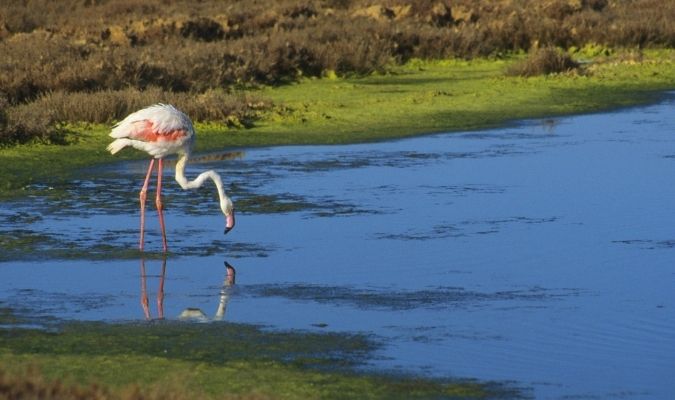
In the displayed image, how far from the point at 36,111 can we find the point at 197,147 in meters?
2.17

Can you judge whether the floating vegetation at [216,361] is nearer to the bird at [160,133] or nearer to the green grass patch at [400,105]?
the bird at [160,133]

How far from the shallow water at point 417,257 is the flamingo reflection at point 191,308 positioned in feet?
0.13

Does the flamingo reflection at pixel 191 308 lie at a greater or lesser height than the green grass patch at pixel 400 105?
greater

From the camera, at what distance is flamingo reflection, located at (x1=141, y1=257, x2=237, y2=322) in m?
9.70

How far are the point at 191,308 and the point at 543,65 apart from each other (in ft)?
58.0

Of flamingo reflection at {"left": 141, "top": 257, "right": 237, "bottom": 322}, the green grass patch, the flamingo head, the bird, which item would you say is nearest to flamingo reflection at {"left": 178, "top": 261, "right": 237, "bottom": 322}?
flamingo reflection at {"left": 141, "top": 257, "right": 237, "bottom": 322}

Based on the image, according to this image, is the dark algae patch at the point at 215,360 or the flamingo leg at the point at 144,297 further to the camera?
the flamingo leg at the point at 144,297

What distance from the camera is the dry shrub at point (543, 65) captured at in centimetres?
2672

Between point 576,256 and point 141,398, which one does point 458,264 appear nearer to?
point 576,256

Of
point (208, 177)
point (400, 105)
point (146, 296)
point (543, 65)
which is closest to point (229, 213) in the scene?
point (208, 177)

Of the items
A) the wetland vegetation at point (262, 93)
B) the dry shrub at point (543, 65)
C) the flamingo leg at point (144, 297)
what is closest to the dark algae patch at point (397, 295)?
the wetland vegetation at point (262, 93)

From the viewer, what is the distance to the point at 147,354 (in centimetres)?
854

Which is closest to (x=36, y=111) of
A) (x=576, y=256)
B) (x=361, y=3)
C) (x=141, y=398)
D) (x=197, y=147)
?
(x=197, y=147)

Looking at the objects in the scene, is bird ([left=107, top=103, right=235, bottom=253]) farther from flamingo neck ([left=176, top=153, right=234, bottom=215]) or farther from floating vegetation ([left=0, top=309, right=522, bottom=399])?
floating vegetation ([left=0, top=309, right=522, bottom=399])
